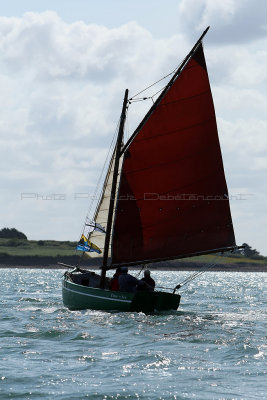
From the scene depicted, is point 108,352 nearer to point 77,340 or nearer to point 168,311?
point 77,340

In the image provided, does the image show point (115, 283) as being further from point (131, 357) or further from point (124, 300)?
point (131, 357)

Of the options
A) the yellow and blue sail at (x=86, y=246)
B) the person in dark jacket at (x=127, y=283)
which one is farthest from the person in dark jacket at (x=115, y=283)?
the yellow and blue sail at (x=86, y=246)

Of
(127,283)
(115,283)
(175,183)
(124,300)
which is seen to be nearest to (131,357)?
(124,300)


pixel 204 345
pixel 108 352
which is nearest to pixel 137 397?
pixel 108 352

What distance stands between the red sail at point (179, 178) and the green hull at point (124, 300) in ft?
7.33

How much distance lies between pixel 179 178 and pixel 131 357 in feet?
48.9

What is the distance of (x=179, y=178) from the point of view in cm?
3550

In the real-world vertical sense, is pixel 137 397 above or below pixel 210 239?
below

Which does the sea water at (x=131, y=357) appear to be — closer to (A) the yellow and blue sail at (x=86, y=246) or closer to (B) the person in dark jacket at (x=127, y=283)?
(B) the person in dark jacket at (x=127, y=283)

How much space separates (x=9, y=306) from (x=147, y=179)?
38.6 ft

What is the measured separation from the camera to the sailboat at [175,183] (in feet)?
116

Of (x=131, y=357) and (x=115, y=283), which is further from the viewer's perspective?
(x=115, y=283)

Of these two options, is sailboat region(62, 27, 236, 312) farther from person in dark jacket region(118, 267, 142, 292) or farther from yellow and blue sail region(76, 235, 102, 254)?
yellow and blue sail region(76, 235, 102, 254)

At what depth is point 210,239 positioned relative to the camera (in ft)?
117
